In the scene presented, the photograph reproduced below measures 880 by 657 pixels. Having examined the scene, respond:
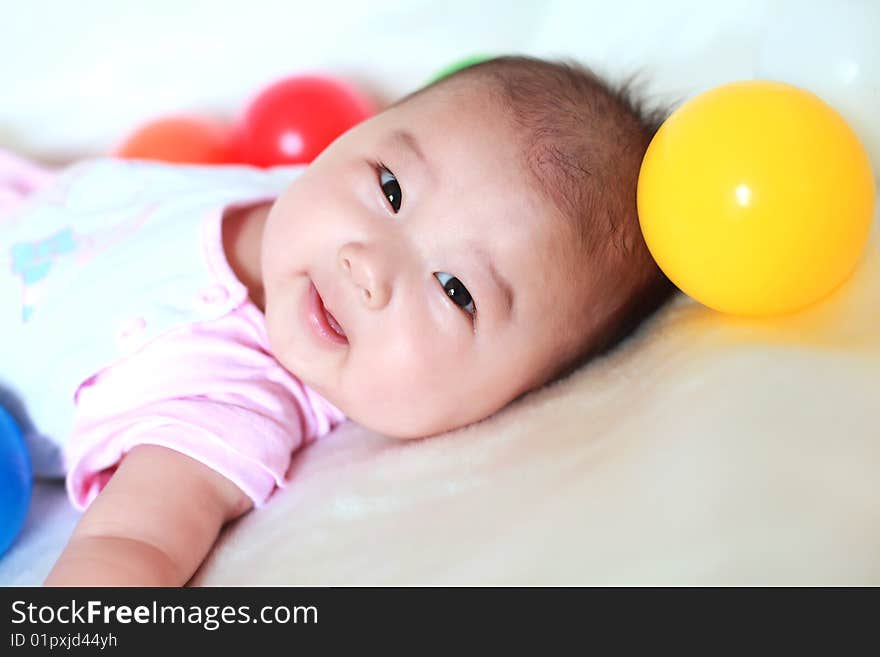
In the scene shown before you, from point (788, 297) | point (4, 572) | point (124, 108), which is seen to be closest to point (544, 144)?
point (788, 297)

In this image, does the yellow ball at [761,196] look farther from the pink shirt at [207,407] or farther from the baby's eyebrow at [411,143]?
the pink shirt at [207,407]

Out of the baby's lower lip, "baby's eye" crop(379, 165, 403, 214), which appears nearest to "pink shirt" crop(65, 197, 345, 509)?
→ the baby's lower lip

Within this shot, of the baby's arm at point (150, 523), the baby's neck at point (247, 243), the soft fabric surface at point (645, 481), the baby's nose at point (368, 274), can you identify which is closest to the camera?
the soft fabric surface at point (645, 481)

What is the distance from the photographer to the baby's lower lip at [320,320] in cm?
111

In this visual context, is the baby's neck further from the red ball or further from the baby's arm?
the red ball

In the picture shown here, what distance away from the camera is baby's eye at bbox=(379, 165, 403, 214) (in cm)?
111

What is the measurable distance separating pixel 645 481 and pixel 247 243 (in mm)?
709

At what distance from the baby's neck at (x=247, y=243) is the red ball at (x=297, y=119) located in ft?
1.50

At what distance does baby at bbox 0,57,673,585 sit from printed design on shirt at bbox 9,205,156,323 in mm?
129

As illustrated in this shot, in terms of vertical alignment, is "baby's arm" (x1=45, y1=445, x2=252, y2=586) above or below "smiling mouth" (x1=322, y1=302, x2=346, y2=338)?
below

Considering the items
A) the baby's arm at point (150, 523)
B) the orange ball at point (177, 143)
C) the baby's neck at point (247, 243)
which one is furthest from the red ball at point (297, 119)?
the baby's arm at point (150, 523)

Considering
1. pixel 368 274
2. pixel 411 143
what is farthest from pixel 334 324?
pixel 411 143
